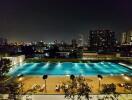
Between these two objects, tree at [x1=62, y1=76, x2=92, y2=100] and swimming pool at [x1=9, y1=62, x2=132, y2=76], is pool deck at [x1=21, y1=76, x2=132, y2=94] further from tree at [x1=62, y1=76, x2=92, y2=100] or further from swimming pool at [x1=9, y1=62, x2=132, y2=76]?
tree at [x1=62, y1=76, x2=92, y2=100]

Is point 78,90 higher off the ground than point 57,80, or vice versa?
point 78,90

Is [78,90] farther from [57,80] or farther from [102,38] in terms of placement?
[102,38]

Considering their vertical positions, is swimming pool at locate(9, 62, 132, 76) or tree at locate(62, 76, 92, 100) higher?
tree at locate(62, 76, 92, 100)

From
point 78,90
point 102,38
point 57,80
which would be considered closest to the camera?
point 78,90

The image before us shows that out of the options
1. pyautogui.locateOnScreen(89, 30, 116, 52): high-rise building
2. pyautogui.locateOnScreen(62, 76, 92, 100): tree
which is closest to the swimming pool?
pyautogui.locateOnScreen(62, 76, 92, 100): tree

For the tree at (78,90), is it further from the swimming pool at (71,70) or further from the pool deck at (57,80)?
the swimming pool at (71,70)

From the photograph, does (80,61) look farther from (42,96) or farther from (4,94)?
(4,94)

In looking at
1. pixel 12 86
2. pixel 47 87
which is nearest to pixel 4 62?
pixel 12 86

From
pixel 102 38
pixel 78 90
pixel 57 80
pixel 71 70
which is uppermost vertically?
pixel 102 38

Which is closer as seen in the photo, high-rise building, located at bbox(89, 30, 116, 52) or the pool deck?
the pool deck

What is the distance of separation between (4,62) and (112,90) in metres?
3.55

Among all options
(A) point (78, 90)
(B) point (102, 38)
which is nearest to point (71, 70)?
(A) point (78, 90)

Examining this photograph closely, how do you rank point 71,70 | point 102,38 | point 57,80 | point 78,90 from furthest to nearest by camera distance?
1. point 102,38
2. point 71,70
3. point 57,80
4. point 78,90

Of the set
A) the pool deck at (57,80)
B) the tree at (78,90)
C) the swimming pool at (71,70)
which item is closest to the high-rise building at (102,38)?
the swimming pool at (71,70)
